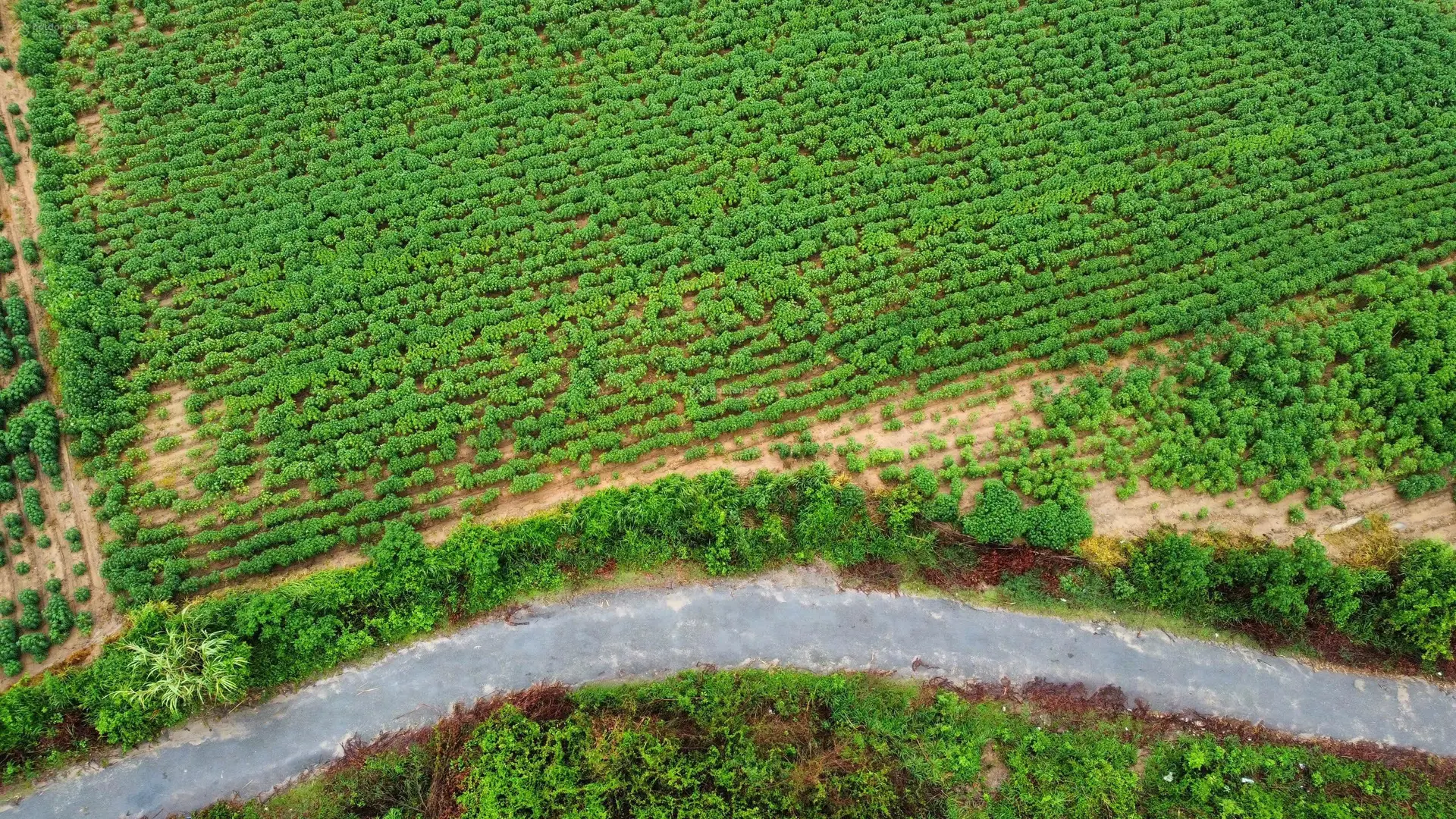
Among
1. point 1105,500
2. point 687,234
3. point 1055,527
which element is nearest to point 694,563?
point 1055,527

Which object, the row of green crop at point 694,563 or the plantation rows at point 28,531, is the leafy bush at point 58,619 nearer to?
the plantation rows at point 28,531

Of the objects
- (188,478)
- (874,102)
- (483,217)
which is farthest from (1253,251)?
(188,478)

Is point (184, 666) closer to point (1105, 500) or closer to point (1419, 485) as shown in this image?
point (1105, 500)

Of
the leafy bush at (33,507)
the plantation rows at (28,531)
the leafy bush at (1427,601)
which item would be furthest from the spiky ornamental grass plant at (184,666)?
the leafy bush at (1427,601)

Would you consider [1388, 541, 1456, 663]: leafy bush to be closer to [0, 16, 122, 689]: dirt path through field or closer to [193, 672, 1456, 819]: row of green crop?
[193, 672, 1456, 819]: row of green crop

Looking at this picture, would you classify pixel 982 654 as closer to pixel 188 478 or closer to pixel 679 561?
pixel 679 561

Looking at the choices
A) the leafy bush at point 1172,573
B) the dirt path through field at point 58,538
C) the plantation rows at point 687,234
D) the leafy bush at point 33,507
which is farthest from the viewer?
the plantation rows at point 687,234
